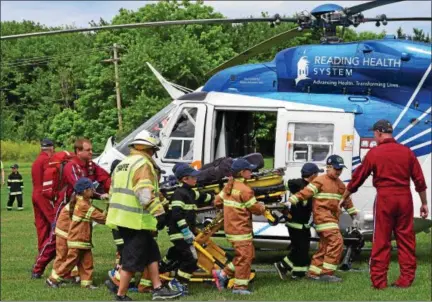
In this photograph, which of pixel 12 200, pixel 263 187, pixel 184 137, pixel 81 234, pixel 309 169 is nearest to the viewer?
pixel 81 234

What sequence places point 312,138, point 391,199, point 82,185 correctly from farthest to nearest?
point 312,138, point 82,185, point 391,199

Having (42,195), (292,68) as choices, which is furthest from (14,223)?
(292,68)

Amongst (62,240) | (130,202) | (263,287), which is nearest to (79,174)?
(62,240)

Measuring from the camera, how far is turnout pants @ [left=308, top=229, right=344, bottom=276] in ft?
33.7

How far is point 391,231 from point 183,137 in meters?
3.81

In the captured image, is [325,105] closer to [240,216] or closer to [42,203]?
[240,216]

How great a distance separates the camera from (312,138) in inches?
458

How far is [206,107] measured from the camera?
39.3ft

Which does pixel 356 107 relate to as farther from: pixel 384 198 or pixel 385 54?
pixel 384 198

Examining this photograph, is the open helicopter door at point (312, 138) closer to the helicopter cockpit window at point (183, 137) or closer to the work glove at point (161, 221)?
the helicopter cockpit window at point (183, 137)

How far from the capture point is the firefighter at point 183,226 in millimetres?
9391

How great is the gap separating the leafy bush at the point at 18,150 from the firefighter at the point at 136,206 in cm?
3982

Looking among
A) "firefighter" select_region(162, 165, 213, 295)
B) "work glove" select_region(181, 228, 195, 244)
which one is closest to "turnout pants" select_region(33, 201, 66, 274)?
"firefighter" select_region(162, 165, 213, 295)

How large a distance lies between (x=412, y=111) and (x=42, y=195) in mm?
5408
